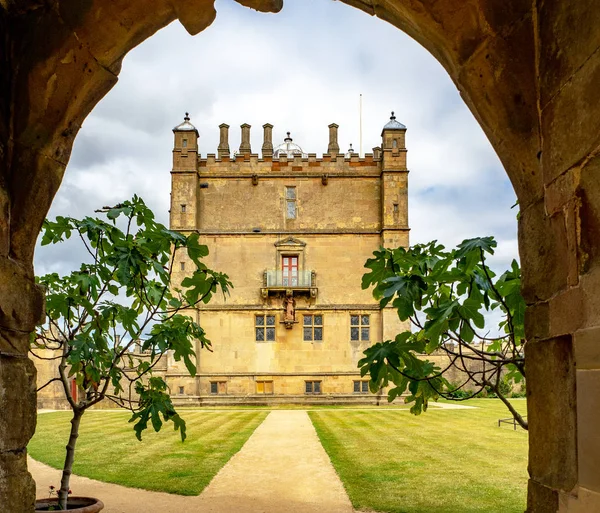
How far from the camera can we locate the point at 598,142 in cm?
210

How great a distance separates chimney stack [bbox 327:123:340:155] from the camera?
30.0m

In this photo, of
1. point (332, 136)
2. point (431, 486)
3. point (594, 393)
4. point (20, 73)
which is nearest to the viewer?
point (594, 393)

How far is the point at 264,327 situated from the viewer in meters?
28.4

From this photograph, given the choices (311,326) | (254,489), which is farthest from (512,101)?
(311,326)

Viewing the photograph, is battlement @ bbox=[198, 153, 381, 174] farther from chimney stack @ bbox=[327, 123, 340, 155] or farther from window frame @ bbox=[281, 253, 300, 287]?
window frame @ bbox=[281, 253, 300, 287]

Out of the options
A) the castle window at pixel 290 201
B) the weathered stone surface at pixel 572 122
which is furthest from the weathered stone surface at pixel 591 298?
the castle window at pixel 290 201

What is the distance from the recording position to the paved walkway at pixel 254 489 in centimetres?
691

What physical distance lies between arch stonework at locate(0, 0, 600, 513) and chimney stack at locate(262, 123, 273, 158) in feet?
87.9

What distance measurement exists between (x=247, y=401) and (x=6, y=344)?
25092 millimetres

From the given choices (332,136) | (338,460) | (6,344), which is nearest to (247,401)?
(332,136)

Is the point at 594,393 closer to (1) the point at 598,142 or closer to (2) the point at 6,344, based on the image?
(1) the point at 598,142

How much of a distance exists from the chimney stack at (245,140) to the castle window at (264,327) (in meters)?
8.11

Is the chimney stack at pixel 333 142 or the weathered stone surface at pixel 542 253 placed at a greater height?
the chimney stack at pixel 333 142

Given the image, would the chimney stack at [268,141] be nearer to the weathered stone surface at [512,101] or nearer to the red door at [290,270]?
the red door at [290,270]
